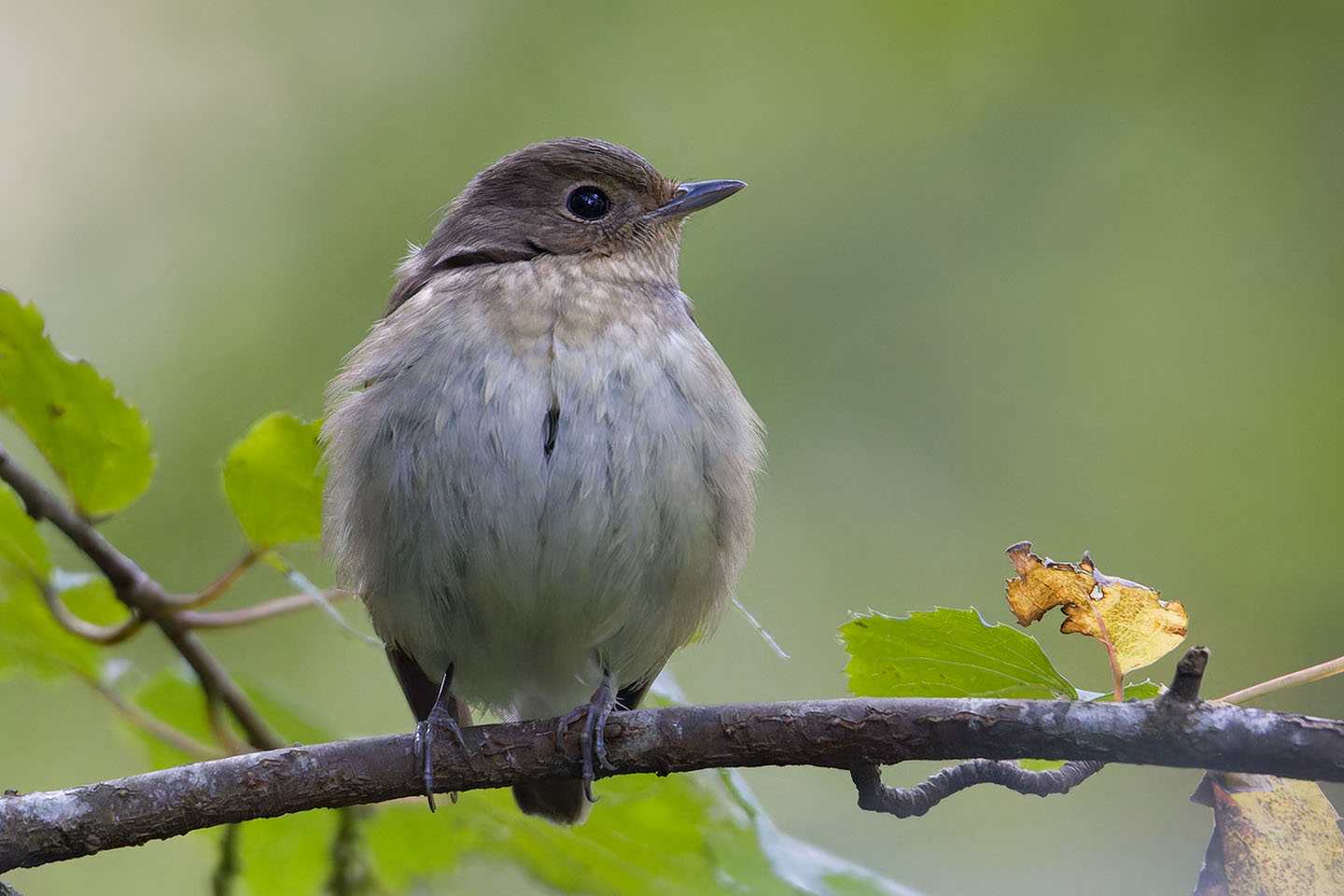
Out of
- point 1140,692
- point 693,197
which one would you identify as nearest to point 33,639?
point 693,197

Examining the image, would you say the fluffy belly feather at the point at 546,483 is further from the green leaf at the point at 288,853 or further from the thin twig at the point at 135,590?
the green leaf at the point at 288,853

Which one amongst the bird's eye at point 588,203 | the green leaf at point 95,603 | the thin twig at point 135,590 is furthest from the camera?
the bird's eye at point 588,203

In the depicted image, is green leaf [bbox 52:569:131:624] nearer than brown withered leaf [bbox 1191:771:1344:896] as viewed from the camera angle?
No

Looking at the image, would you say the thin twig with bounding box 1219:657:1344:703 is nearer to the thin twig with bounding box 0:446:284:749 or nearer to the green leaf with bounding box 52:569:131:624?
the thin twig with bounding box 0:446:284:749

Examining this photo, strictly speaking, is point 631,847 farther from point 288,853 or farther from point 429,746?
point 288,853

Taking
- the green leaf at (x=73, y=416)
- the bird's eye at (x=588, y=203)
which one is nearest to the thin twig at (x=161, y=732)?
the green leaf at (x=73, y=416)

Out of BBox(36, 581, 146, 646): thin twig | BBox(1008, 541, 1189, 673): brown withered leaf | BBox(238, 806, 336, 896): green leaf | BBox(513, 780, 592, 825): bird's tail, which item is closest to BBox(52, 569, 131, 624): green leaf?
BBox(36, 581, 146, 646): thin twig
